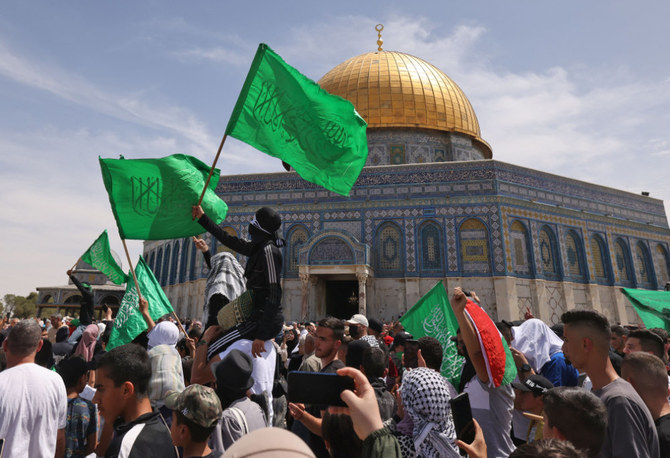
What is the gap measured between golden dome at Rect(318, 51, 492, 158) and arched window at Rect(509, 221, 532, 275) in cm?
840

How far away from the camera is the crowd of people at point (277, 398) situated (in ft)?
6.44

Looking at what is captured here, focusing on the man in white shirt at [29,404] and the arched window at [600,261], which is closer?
the man in white shirt at [29,404]

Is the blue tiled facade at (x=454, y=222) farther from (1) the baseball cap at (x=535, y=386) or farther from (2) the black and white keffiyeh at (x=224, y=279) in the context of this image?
(1) the baseball cap at (x=535, y=386)

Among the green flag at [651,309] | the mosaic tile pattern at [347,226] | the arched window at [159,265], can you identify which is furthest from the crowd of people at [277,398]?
the arched window at [159,265]

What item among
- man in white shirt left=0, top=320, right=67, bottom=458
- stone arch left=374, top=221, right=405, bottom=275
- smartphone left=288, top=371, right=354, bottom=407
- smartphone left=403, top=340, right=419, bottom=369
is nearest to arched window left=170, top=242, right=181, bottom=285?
stone arch left=374, top=221, right=405, bottom=275

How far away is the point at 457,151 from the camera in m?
26.4

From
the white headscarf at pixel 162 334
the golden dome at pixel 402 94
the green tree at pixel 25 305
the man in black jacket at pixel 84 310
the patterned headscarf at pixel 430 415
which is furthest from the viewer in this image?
the green tree at pixel 25 305

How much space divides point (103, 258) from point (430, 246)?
16.8 meters

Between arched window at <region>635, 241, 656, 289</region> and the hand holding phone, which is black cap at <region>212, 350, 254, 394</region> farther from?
arched window at <region>635, 241, 656, 289</region>

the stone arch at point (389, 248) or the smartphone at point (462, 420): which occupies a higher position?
the stone arch at point (389, 248)

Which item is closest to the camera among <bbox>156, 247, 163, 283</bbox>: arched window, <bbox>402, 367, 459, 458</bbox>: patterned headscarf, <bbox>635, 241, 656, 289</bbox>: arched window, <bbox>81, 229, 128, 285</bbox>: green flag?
<bbox>402, 367, 459, 458</bbox>: patterned headscarf

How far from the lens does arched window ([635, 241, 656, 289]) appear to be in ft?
79.5

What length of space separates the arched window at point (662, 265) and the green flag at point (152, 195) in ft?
95.5

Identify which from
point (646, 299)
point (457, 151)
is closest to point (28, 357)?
point (646, 299)
